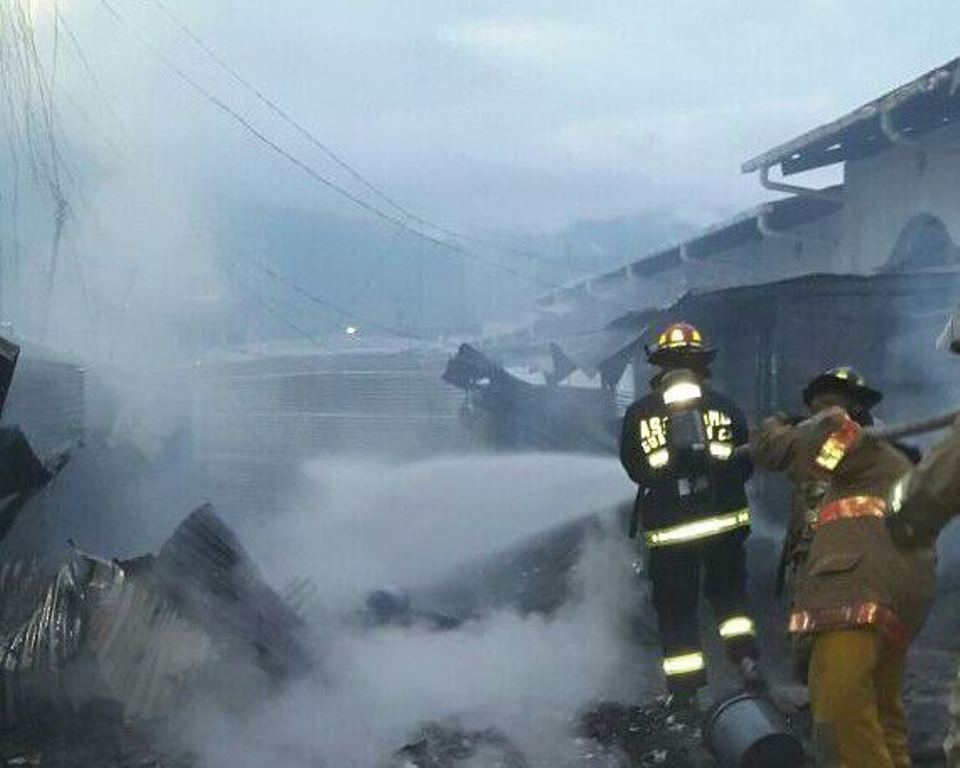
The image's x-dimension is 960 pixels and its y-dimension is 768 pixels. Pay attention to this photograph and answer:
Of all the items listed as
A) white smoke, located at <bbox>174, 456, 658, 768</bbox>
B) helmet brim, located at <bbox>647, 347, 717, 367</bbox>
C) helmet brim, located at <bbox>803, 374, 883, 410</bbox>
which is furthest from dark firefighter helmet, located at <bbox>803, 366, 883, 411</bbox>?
white smoke, located at <bbox>174, 456, 658, 768</bbox>

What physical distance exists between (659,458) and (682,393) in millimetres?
310

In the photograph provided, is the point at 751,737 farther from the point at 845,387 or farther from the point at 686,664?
the point at 845,387

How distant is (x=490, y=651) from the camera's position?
18.4 ft

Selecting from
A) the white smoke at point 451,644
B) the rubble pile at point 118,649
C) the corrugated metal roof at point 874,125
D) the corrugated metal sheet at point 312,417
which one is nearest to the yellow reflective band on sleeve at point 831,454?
the white smoke at point 451,644

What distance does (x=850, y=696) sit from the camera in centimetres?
307

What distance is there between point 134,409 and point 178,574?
1023 cm

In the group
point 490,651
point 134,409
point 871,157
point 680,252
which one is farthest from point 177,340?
point 490,651

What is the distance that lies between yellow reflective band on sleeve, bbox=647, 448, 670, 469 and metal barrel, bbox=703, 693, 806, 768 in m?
1.09

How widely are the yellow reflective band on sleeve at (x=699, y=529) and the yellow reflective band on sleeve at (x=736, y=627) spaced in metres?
0.38

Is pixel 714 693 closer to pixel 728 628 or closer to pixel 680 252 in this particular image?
pixel 728 628

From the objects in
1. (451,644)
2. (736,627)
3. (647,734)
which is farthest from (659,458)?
(451,644)

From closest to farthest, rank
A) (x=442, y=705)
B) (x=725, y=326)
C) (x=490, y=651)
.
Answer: (x=442, y=705) < (x=490, y=651) < (x=725, y=326)

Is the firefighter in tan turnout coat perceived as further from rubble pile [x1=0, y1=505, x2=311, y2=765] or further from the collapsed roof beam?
the collapsed roof beam

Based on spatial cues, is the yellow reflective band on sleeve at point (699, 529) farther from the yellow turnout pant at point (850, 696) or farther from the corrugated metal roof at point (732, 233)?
the corrugated metal roof at point (732, 233)
